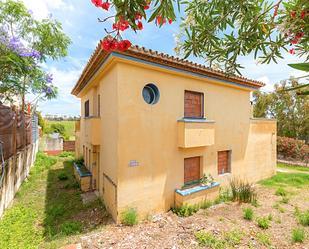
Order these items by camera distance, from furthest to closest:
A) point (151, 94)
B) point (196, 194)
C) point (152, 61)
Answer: point (196, 194) → point (151, 94) → point (152, 61)

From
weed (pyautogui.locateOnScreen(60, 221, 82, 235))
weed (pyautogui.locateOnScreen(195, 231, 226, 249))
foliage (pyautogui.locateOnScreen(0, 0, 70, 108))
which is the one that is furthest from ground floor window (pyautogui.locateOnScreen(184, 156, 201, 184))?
foliage (pyautogui.locateOnScreen(0, 0, 70, 108))

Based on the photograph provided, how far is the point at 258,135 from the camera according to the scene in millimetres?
12000

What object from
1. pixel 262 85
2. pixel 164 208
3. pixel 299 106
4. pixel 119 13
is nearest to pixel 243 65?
pixel 119 13

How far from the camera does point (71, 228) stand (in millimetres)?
6152

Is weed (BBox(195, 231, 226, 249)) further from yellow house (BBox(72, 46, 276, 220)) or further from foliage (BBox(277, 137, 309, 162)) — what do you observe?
foliage (BBox(277, 137, 309, 162))

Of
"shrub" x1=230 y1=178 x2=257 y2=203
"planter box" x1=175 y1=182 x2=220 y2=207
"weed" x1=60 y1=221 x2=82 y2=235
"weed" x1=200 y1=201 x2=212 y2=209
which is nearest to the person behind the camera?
"weed" x1=60 y1=221 x2=82 y2=235

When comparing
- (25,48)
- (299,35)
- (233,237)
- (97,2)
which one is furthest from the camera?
(25,48)

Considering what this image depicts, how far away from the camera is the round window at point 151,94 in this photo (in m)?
7.23

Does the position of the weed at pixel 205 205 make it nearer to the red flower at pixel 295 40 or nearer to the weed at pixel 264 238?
the weed at pixel 264 238

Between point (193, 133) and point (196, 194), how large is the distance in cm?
260

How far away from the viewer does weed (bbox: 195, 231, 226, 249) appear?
16.8ft

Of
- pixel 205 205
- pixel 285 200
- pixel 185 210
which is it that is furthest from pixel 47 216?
pixel 285 200

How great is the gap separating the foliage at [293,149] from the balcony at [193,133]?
1544 centimetres

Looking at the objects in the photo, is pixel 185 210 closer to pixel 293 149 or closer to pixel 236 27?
pixel 236 27
